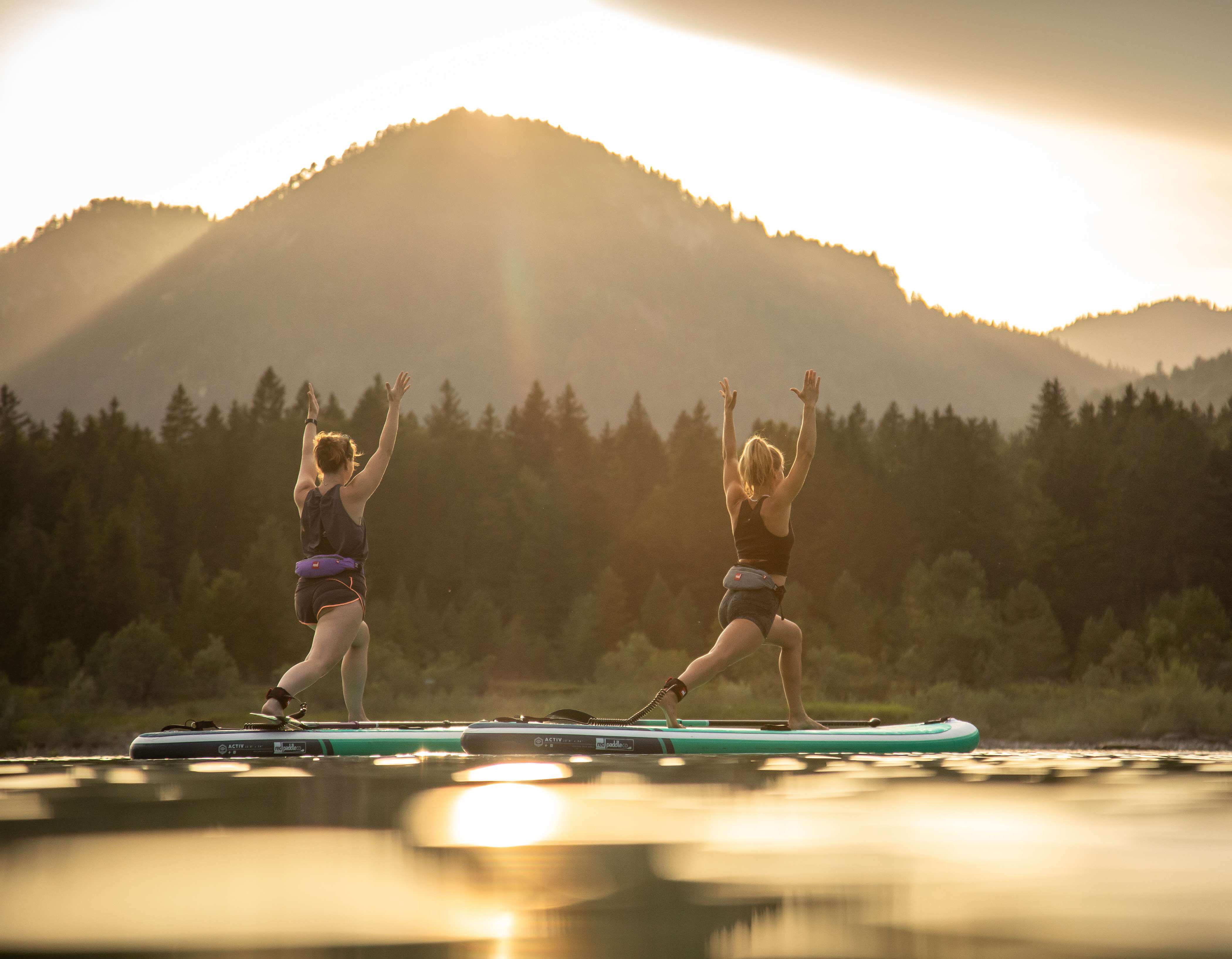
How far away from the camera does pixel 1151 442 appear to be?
7200 centimetres

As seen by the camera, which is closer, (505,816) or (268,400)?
(505,816)

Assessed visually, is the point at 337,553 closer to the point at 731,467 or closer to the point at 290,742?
the point at 290,742

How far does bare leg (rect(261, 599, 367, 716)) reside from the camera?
29.6 ft

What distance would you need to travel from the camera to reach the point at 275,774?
7.37m

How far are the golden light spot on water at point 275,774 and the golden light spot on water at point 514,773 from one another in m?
0.81

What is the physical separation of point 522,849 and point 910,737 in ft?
18.9

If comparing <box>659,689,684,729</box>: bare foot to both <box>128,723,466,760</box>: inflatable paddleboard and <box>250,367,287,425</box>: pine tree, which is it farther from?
<box>250,367,287,425</box>: pine tree

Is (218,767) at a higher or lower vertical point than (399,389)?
lower

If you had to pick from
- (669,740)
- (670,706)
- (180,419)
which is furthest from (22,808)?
(180,419)

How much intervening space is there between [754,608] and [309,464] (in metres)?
3.28

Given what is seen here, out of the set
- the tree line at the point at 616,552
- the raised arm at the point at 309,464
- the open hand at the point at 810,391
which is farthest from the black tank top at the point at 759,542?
the tree line at the point at 616,552

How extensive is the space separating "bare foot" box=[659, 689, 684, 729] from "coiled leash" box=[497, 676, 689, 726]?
11 millimetres

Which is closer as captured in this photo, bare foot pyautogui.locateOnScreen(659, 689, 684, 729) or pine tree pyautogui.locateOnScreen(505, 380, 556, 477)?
bare foot pyautogui.locateOnScreen(659, 689, 684, 729)

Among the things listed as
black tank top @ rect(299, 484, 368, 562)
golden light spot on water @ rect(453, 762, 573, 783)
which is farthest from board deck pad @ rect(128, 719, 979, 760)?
→ black tank top @ rect(299, 484, 368, 562)
